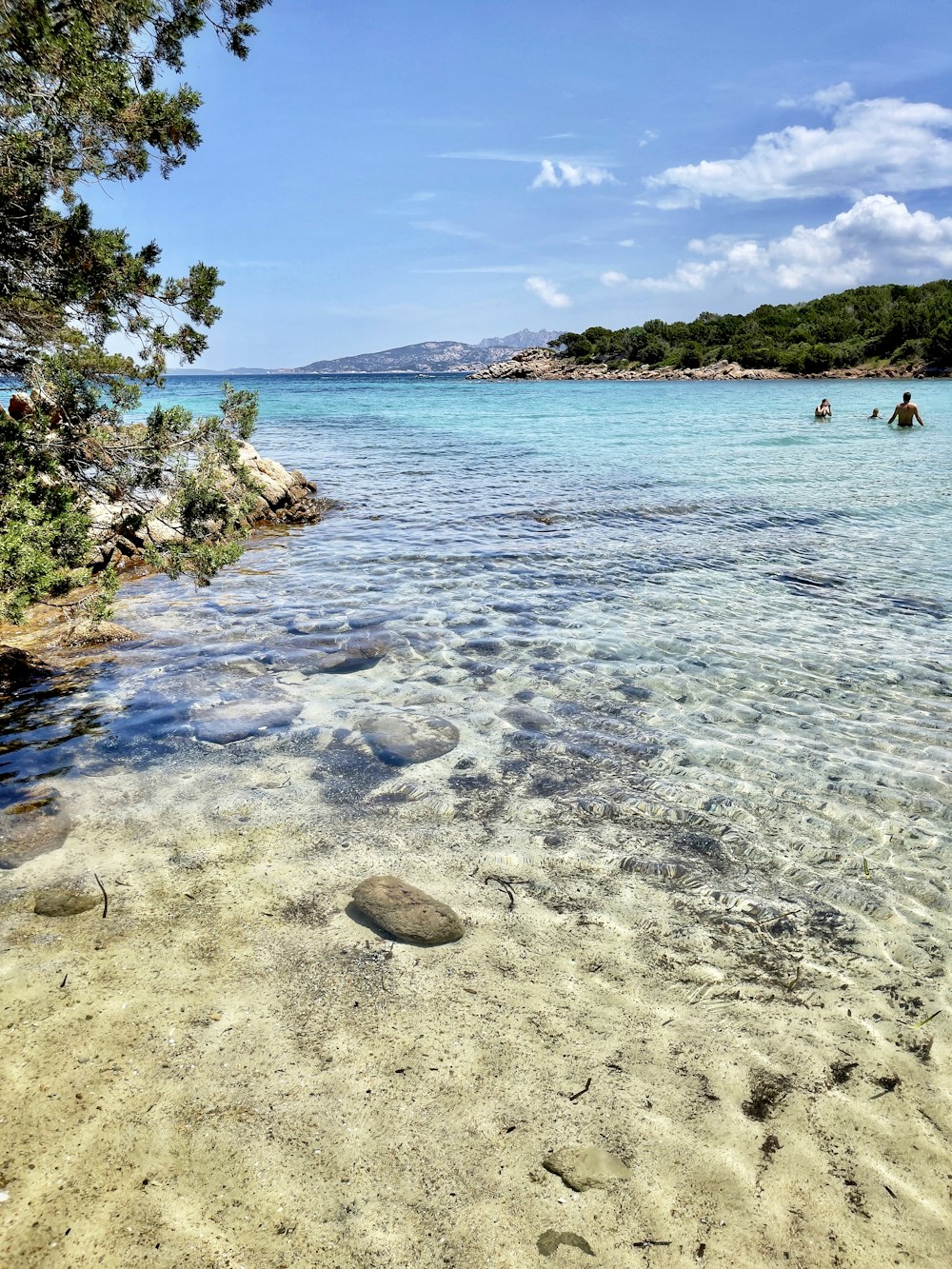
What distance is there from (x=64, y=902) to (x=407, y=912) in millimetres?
1878

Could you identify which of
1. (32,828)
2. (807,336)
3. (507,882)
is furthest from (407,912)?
(807,336)

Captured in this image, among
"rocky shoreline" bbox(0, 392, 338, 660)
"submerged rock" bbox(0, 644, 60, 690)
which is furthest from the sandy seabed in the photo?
"submerged rock" bbox(0, 644, 60, 690)

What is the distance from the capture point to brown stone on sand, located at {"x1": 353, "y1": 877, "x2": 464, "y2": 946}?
3.84 metres

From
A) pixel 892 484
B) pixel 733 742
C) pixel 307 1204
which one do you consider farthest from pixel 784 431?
pixel 307 1204

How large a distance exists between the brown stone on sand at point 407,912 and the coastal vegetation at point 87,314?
3208 mm

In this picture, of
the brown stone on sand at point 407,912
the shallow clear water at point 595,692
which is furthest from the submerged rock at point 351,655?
the brown stone on sand at point 407,912

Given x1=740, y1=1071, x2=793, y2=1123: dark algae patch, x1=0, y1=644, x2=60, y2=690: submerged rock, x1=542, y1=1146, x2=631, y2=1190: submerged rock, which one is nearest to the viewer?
x1=542, y1=1146, x2=631, y2=1190: submerged rock

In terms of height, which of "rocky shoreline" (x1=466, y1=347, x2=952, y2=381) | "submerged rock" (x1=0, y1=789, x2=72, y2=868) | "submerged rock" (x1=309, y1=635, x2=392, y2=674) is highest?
"rocky shoreline" (x1=466, y1=347, x2=952, y2=381)

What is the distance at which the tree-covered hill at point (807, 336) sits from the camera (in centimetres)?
7988

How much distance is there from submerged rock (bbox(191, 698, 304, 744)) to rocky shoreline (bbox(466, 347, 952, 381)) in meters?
88.6

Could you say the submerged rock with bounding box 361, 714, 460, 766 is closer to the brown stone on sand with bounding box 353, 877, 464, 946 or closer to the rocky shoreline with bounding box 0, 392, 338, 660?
the brown stone on sand with bounding box 353, 877, 464, 946

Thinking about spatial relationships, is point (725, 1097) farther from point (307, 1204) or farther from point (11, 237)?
point (11, 237)

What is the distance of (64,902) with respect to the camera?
3.98 m

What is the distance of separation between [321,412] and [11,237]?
48.6 m
